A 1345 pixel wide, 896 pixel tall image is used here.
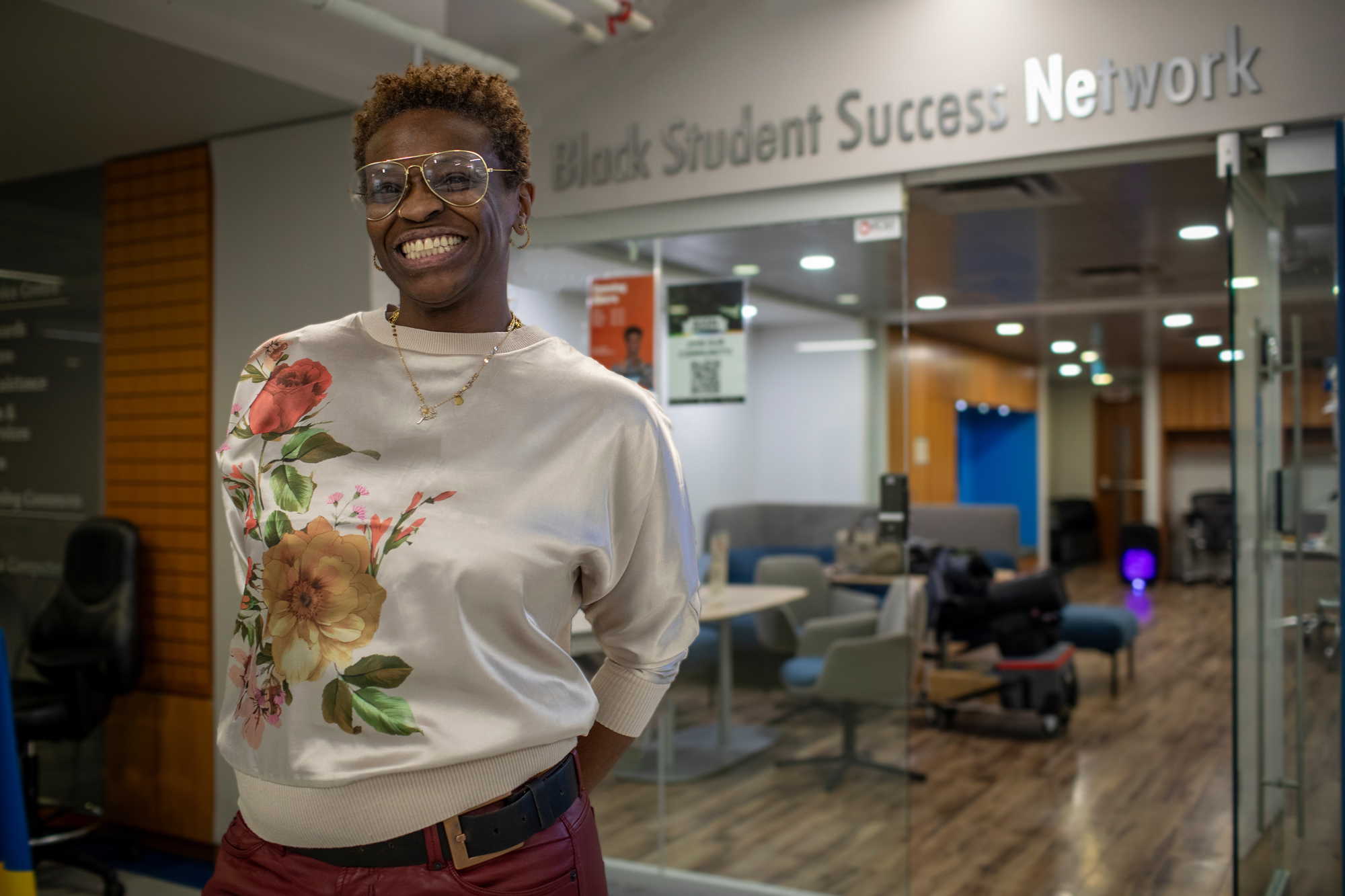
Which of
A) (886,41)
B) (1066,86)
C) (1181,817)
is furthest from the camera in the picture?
(1181,817)

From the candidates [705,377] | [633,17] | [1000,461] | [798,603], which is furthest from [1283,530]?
[1000,461]

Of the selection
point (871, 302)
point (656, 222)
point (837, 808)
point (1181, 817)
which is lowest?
point (1181, 817)

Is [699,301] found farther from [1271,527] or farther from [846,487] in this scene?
[1271,527]

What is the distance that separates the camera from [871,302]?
3828 mm

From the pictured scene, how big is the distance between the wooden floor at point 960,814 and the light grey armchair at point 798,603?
17 centimetres

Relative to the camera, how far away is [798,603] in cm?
391

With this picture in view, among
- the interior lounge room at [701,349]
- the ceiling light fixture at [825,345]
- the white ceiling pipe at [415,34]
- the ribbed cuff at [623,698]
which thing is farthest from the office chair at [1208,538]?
the ribbed cuff at [623,698]

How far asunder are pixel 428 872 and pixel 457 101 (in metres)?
0.99

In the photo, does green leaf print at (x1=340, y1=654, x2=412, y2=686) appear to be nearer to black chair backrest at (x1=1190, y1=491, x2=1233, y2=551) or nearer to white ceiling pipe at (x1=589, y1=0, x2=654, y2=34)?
white ceiling pipe at (x1=589, y1=0, x2=654, y2=34)

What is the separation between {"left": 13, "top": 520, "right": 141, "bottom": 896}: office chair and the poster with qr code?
2347 mm

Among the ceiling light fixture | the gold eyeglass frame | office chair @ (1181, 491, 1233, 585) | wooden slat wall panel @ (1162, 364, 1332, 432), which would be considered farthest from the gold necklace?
wooden slat wall panel @ (1162, 364, 1332, 432)

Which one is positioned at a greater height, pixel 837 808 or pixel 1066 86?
pixel 1066 86

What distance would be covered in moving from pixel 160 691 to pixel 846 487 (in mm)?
2974

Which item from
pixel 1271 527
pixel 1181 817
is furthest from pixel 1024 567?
pixel 1271 527
